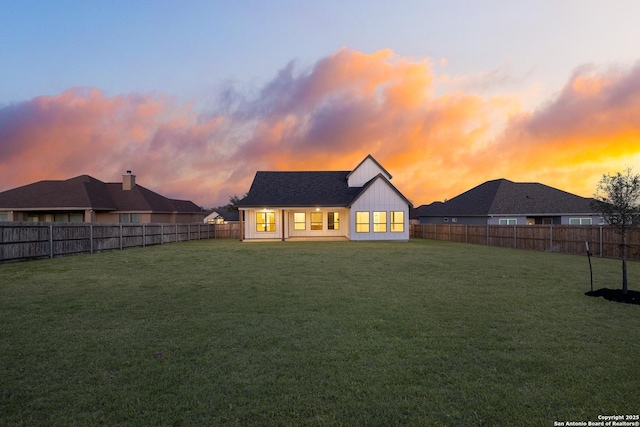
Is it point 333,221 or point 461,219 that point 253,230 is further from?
point 461,219

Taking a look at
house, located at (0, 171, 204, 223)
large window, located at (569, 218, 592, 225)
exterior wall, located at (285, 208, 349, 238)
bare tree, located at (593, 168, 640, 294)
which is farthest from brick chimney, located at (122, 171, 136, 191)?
large window, located at (569, 218, 592, 225)

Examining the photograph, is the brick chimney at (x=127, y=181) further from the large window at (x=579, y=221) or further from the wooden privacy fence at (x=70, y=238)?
the large window at (x=579, y=221)

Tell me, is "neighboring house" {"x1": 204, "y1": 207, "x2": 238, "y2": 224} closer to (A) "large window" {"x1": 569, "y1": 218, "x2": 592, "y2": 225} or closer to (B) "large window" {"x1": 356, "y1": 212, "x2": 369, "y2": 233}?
(B) "large window" {"x1": 356, "y1": 212, "x2": 369, "y2": 233}

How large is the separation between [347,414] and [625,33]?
64.2 ft

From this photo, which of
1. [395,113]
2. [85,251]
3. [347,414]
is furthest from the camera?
[395,113]

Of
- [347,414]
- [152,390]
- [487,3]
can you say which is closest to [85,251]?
[152,390]

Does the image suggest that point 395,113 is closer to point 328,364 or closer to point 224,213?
point 328,364

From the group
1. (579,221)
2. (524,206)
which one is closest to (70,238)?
(524,206)

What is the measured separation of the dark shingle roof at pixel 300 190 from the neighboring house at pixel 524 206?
525 inches

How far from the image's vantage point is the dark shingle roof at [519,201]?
32.8 m

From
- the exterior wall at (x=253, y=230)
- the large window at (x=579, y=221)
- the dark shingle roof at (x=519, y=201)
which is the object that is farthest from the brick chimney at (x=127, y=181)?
the large window at (x=579, y=221)

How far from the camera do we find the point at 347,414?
3.12 meters

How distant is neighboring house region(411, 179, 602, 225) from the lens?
3250 cm

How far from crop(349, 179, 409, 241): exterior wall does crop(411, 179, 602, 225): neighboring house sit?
35.4ft
